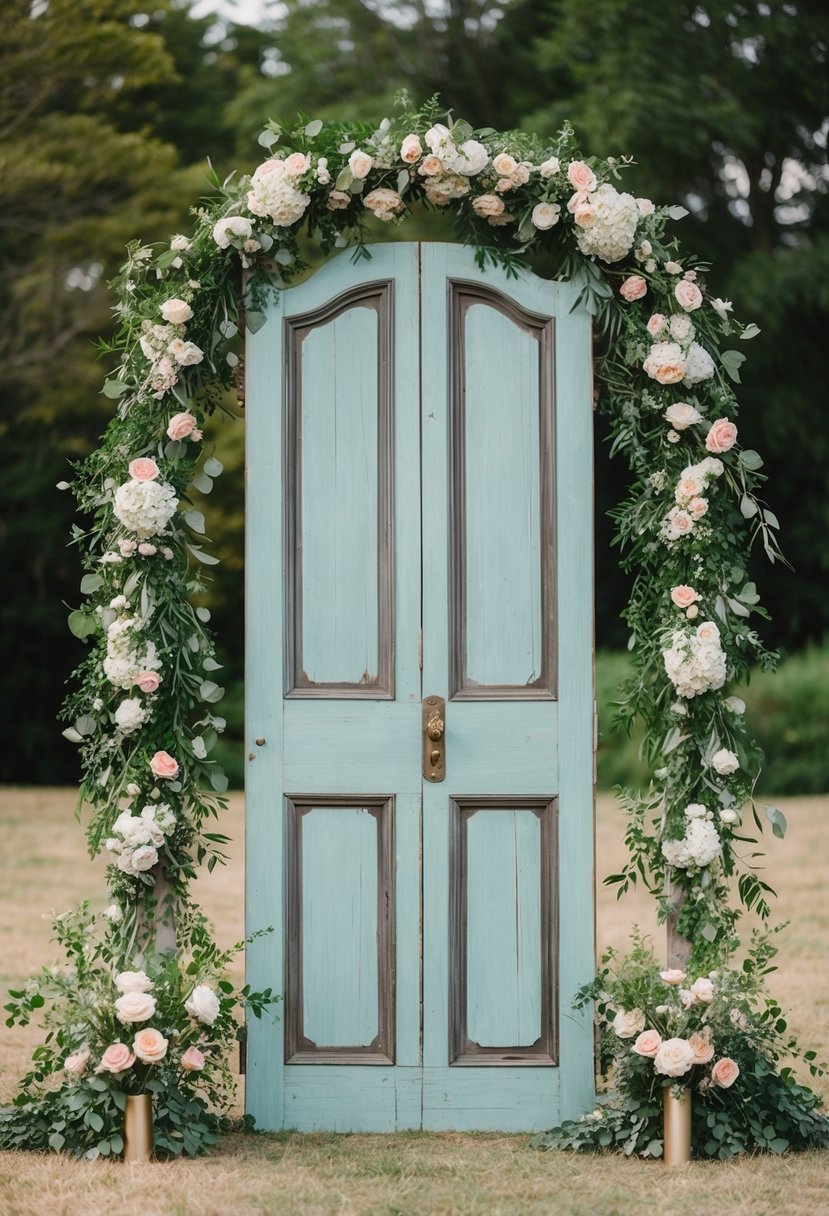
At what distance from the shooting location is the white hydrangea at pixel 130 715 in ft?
13.0

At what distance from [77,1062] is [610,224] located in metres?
2.78

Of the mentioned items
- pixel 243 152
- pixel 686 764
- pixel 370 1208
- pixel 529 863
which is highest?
pixel 243 152

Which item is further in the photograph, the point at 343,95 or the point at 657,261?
the point at 343,95

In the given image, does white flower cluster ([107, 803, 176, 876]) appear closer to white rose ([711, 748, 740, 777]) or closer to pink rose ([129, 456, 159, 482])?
pink rose ([129, 456, 159, 482])

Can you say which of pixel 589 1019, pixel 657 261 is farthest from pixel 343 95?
pixel 589 1019

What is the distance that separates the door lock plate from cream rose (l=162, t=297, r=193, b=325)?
133 centimetres

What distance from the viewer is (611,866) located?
973 centimetres

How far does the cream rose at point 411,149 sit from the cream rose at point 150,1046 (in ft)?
8.35

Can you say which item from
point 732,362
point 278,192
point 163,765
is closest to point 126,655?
point 163,765

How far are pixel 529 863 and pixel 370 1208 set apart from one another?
1.13 meters

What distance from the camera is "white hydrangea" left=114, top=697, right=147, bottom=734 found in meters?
3.96

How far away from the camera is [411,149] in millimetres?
4023

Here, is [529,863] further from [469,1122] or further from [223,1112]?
[223,1112]

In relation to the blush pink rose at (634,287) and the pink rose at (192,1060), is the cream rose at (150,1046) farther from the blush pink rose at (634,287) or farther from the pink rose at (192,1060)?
the blush pink rose at (634,287)
